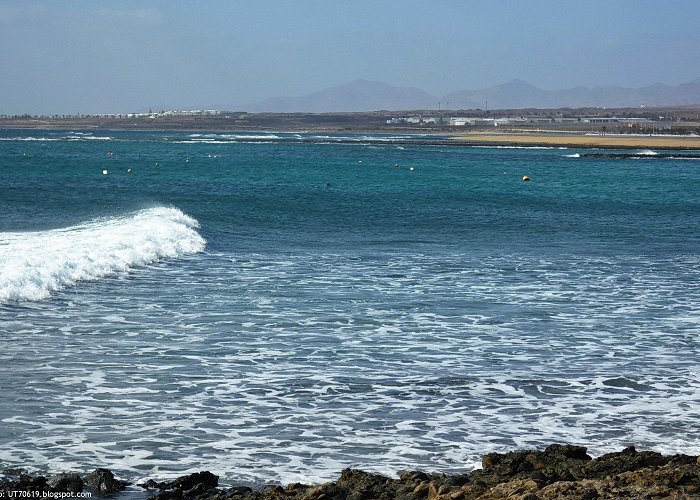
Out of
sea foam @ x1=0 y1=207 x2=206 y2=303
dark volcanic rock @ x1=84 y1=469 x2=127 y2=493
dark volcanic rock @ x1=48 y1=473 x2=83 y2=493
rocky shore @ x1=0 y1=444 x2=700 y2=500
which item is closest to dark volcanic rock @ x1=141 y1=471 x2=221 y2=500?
rocky shore @ x1=0 y1=444 x2=700 y2=500

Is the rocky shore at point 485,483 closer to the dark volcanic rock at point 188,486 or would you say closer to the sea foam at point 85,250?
the dark volcanic rock at point 188,486

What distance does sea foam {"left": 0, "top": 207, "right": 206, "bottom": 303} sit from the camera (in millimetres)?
21250

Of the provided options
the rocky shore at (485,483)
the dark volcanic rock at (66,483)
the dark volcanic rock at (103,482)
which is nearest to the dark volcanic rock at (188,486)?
the rocky shore at (485,483)

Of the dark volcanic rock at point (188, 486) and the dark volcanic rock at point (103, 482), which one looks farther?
the dark volcanic rock at point (103, 482)

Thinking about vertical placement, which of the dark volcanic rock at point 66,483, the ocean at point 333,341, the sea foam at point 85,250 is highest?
the sea foam at point 85,250

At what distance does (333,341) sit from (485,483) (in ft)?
24.5

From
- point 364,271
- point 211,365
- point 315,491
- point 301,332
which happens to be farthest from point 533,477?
point 364,271

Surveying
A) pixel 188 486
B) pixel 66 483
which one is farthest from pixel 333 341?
pixel 66 483

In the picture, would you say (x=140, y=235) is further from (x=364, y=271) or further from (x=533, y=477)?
(x=533, y=477)

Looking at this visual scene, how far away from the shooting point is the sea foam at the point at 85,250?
2125cm

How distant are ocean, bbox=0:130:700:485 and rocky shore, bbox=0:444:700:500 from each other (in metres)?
0.48

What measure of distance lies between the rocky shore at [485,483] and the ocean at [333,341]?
479 mm

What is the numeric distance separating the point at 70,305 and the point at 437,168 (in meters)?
A: 65.6

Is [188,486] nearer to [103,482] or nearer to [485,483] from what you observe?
[103,482]
